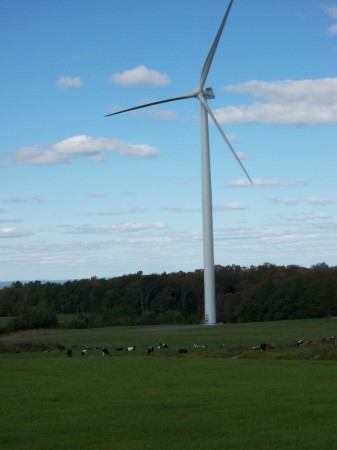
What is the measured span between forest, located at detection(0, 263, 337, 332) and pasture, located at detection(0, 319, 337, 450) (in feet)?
143

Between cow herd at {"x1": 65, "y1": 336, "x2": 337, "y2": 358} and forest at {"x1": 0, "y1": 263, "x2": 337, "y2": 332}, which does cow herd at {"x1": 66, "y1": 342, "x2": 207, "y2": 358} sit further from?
forest at {"x1": 0, "y1": 263, "x2": 337, "y2": 332}

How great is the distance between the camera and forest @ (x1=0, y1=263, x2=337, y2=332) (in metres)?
78.1

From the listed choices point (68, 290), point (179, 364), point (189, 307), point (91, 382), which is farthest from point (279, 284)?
point (91, 382)

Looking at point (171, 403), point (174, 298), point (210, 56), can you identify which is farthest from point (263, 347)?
point (174, 298)

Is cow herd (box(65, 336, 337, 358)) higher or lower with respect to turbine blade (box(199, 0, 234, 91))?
lower

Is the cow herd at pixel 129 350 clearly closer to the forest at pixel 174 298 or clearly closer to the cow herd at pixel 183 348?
the cow herd at pixel 183 348

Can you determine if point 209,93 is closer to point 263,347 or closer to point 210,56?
point 210,56

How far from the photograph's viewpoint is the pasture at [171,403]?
12.7 m

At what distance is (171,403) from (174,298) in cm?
8911

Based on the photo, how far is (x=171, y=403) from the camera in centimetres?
1686

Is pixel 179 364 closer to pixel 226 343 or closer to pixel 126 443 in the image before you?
pixel 226 343

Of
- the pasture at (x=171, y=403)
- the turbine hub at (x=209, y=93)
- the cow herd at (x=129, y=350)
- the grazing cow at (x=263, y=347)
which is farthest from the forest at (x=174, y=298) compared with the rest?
the pasture at (x=171, y=403)

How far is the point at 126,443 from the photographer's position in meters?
12.4

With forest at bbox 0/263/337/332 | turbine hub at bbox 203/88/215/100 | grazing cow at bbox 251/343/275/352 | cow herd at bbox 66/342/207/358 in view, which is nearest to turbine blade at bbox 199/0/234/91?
turbine hub at bbox 203/88/215/100
